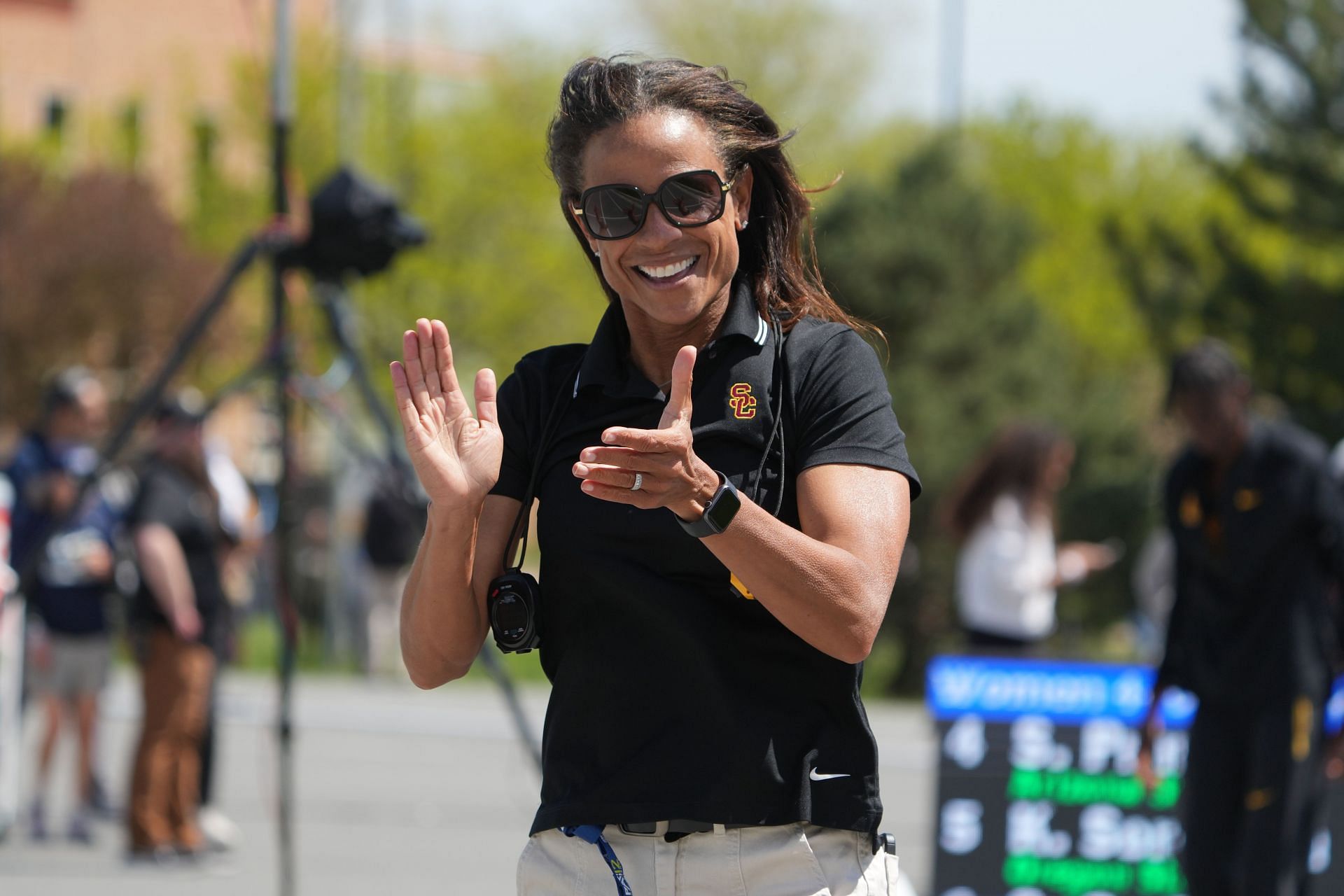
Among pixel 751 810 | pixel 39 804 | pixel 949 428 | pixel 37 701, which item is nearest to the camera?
pixel 751 810

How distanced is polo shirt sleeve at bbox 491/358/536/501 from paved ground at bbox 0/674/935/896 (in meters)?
4.43

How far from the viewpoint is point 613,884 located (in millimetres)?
2176

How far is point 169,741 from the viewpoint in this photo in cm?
752

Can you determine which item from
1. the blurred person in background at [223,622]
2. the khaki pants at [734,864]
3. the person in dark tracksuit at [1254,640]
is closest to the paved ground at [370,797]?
the blurred person in background at [223,622]

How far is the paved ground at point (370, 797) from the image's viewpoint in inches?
286

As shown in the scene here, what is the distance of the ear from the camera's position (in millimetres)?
2314

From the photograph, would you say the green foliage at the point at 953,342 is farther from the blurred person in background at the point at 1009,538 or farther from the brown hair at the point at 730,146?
the brown hair at the point at 730,146

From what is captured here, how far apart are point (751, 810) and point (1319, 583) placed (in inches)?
141

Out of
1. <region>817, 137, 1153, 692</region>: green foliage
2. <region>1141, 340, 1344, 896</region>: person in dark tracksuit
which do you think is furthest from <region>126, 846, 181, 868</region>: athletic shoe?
<region>817, 137, 1153, 692</region>: green foliage

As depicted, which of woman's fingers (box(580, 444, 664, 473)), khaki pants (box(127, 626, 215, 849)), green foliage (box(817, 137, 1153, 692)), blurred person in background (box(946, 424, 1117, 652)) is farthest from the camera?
green foliage (box(817, 137, 1153, 692))

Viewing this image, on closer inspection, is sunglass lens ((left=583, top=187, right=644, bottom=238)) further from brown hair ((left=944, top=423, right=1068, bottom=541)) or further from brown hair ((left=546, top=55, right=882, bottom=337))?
brown hair ((left=944, top=423, right=1068, bottom=541))

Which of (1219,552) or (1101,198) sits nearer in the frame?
(1219,552)

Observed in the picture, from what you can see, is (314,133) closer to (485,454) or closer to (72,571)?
(72,571)

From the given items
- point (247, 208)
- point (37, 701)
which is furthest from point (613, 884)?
point (247, 208)
